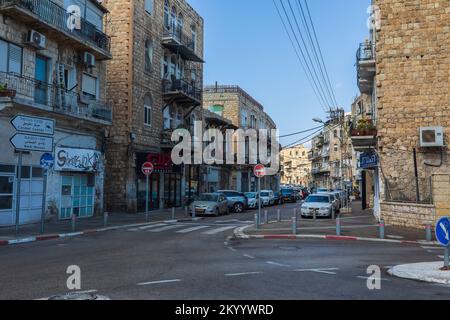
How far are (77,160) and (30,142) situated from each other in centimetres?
706

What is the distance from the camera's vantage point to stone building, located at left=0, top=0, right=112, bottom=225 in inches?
733

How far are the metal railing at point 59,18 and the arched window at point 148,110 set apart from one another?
5651mm

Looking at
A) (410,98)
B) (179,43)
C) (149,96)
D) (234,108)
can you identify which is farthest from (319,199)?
(234,108)

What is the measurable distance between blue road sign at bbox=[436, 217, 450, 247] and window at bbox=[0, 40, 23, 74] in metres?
17.2

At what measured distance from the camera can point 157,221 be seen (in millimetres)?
23641

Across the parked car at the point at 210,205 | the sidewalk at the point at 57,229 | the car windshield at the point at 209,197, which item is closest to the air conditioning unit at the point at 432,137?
the parked car at the point at 210,205

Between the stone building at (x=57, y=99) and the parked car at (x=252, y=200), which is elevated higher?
the stone building at (x=57, y=99)

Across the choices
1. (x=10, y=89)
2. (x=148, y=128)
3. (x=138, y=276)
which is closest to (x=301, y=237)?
(x=138, y=276)

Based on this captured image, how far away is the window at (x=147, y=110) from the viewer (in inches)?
1225

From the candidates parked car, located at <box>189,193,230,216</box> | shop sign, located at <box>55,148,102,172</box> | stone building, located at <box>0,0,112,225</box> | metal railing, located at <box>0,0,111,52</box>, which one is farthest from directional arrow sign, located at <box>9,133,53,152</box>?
parked car, located at <box>189,193,230,216</box>

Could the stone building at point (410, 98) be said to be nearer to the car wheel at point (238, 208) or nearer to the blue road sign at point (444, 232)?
the blue road sign at point (444, 232)

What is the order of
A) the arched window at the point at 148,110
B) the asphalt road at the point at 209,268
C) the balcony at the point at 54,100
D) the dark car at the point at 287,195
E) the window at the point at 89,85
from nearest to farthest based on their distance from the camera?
the asphalt road at the point at 209,268 → the balcony at the point at 54,100 → the window at the point at 89,85 → the arched window at the point at 148,110 → the dark car at the point at 287,195

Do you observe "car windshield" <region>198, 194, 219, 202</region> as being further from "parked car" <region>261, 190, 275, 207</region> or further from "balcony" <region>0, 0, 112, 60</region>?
"parked car" <region>261, 190, 275, 207</region>
